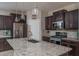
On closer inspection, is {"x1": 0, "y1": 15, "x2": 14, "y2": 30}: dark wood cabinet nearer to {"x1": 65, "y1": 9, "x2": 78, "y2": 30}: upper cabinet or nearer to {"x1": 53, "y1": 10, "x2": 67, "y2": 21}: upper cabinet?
{"x1": 53, "y1": 10, "x2": 67, "y2": 21}: upper cabinet

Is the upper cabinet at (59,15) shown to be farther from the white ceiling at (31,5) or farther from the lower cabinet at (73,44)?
the lower cabinet at (73,44)

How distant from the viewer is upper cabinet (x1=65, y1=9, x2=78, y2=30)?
1.79 meters

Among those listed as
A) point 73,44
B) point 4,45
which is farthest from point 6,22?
point 73,44

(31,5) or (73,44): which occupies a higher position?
(31,5)

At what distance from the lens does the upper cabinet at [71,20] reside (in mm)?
1789

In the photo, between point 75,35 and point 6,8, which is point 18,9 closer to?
point 6,8

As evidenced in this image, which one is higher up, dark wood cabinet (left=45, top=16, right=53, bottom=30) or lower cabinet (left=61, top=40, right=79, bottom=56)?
dark wood cabinet (left=45, top=16, right=53, bottom=30)

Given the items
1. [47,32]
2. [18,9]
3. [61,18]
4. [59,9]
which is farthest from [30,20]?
[61,18]

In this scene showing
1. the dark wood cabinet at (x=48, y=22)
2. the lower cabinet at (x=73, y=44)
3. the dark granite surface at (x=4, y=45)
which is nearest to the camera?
the dark granite surface at (x=4, y=45)

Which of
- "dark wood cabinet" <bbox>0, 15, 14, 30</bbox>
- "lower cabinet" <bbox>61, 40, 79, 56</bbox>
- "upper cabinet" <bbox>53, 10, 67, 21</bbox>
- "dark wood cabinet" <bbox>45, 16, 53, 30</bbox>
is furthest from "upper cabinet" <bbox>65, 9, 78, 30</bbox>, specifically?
"dark wood cabinet" <bbox>0, 15, 14, 30</bbox>

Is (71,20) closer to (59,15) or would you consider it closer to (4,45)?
(59,15)

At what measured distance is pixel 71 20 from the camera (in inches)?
75.1

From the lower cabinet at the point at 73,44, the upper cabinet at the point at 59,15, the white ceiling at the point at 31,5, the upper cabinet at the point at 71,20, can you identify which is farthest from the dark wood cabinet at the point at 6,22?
the upper cabinet at the point at 71,20

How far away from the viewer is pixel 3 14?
57.2 inches
